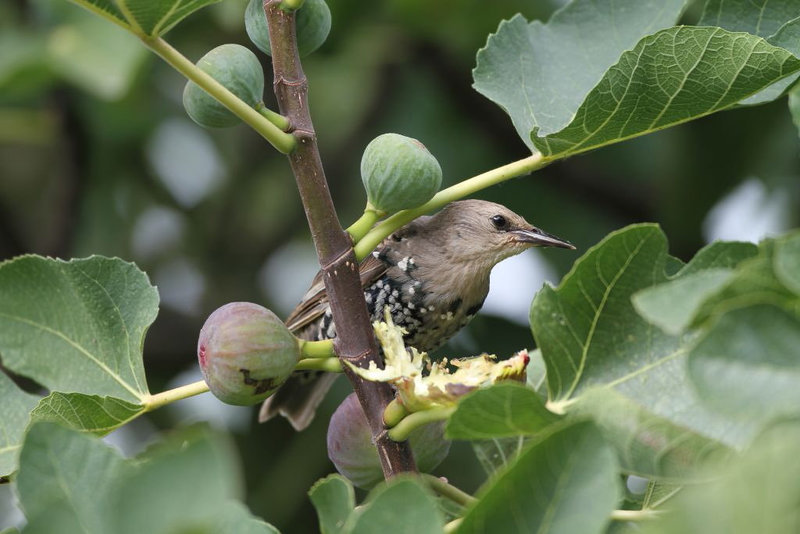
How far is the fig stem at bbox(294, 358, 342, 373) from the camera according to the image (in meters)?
1.65

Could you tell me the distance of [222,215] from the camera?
4641 mm

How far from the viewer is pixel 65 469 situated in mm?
1148

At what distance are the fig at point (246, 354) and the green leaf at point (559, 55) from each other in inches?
26.6

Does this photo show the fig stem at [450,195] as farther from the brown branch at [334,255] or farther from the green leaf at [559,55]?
the green leaf at [559,55]

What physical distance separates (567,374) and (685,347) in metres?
0.17

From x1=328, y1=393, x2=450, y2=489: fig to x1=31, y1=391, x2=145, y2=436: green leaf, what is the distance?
0.36 m

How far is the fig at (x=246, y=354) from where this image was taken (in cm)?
160

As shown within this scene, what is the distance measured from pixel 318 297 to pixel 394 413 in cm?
150

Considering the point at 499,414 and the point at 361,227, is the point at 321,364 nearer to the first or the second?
the point at 361,227

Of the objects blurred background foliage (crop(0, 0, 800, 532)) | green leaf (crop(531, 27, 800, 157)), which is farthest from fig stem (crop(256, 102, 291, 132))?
blurred background foliage (crop(0, 0, 800, 532))

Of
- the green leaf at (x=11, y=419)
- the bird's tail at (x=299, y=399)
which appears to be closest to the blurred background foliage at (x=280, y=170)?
the bird's tail at (x=299, y=399)

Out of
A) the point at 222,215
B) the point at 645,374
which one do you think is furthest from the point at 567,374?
the point at 222,215

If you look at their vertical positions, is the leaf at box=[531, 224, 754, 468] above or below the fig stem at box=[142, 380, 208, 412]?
above

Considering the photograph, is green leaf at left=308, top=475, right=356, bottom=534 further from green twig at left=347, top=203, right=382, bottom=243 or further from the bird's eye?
the bird's eye
